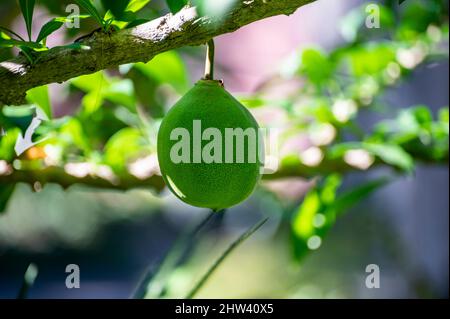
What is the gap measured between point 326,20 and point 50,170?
4.63ft

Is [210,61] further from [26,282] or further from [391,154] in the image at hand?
[391,154]

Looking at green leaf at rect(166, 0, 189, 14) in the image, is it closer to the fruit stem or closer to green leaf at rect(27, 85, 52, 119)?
the fruit stem

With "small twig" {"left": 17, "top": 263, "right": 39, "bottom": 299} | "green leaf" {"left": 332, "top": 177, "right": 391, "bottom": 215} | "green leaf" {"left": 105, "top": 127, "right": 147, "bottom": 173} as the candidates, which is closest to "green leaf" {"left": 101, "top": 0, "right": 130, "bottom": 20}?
"small twig" {"left": 17, "top": 263, "right": 39, "bottom": 299}

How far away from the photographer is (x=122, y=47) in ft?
1.62

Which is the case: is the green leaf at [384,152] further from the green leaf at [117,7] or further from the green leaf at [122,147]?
the green leaf at [117,7]

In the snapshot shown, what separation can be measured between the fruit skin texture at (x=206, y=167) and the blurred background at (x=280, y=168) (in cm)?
17

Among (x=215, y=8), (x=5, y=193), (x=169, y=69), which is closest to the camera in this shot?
(x=215, y=8)

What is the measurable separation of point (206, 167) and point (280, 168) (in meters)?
0.48

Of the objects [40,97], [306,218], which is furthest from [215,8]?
[306,218]

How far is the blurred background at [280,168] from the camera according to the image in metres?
0.96

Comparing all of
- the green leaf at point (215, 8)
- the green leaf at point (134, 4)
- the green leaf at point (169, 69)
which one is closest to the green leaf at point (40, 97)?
the green leaf at point (134, 4)

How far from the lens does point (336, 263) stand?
2.14 m
